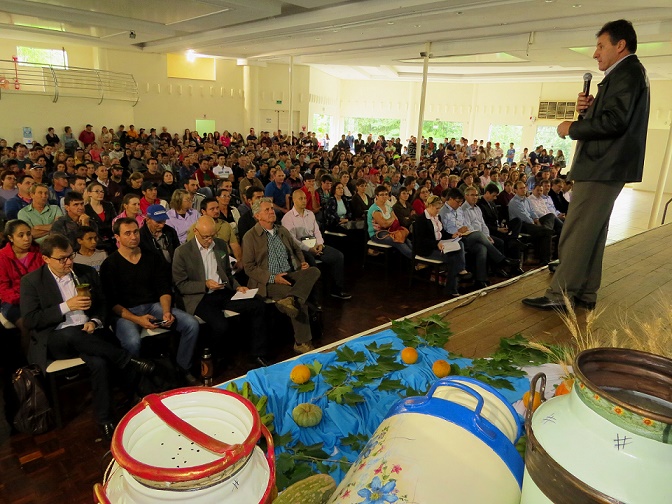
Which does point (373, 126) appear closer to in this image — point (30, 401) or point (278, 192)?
point (278, 192)

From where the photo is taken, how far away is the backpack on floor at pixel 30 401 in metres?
2.62

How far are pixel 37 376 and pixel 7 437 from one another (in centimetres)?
39

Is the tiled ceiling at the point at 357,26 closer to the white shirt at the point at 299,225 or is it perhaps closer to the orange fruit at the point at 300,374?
the white shirt at the point at 299,225

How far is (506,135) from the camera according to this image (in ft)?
67.1

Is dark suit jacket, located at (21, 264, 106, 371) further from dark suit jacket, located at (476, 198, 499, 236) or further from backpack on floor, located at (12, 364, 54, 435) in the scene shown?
dark suit jacket, located at (476, 198, 499, 236)

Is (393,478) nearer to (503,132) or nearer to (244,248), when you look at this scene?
(244,248)

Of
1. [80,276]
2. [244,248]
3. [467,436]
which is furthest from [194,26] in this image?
[467,436]

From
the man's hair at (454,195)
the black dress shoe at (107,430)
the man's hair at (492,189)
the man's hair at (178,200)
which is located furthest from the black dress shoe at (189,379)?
the man's hair at (492,189)

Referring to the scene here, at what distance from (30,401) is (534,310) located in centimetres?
307

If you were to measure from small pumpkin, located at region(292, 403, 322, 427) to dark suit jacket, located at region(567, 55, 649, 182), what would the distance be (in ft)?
6.52

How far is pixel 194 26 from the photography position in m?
11.1

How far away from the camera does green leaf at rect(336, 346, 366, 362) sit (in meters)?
2.12

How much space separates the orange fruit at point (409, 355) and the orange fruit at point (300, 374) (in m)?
0.48

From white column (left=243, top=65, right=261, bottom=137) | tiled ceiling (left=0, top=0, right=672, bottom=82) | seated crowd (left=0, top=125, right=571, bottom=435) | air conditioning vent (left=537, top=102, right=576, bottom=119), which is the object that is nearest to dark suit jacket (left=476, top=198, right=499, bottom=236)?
seated crowd (left=0, top=125, right=571, bottom=435)
